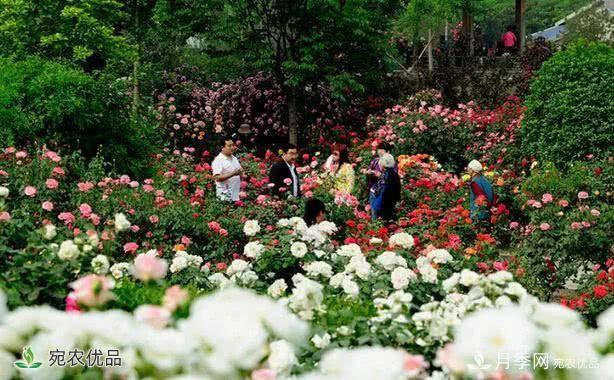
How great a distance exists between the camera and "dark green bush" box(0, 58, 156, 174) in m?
8.80

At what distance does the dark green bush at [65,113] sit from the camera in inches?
347

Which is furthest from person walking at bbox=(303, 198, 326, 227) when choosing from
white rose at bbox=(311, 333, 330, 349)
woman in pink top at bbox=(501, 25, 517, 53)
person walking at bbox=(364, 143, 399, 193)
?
woman in pink top at bbox=(501, 25, 517, 53)

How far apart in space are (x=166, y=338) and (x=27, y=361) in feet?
1.45

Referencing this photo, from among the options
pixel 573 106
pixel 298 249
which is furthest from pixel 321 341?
pixel 573 106

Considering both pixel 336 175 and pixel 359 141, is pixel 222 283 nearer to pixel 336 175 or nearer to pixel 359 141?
pixel 336 175

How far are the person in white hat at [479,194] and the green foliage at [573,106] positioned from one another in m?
2.83

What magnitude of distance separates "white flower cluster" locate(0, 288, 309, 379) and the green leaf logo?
0.01 metres

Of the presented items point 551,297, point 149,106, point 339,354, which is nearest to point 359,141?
point 149,106

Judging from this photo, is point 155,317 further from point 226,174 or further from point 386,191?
point 386,191

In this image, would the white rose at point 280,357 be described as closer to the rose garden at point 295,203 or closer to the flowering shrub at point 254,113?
the rose garden at point 295,203

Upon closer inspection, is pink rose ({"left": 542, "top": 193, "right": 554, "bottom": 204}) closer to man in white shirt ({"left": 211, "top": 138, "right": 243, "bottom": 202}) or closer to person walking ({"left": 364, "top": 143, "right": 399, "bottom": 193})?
person walking ({"left": 364, "top": 143, "right": 399, "bottom": 193})

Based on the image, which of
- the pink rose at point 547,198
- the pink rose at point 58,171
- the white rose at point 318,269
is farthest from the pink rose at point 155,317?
the pink rose at point 547,198

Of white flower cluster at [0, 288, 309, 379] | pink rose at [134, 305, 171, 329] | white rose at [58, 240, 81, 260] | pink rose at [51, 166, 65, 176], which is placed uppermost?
pink rose at [134, 305, 171, 329]

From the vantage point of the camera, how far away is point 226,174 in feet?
28.7
